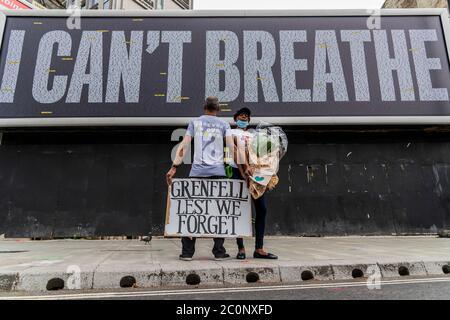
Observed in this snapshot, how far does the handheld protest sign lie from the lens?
4469 mm

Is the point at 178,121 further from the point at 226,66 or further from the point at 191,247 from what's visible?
the point at 191,247

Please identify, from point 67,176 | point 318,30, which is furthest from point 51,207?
point 318,30

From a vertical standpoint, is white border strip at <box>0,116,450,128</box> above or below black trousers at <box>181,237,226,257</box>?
above

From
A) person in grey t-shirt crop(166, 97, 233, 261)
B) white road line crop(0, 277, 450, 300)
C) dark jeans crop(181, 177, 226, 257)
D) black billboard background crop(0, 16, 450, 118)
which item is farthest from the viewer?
black billboard background crop(0, 16, 450, 118)

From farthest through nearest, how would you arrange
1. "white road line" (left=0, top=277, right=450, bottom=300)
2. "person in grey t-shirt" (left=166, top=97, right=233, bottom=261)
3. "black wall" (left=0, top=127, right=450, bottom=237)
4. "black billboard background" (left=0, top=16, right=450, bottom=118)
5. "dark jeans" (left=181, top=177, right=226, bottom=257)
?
"black billboard background" (left=0, top=16, right=450, bottom=118) → "black wall" (left=0, top=127, right=450, bottom=237) → "person in grey t-shirt" (left=166, top=97, right=233, bottom=261) → "dark jeans" (left=181, top=177, right=226, bottom=257) → "white road line" (left=0, top=277, right=450, bottom=300)

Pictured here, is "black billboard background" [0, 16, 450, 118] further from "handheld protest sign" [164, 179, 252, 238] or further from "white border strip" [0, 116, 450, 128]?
"handheld protest sign" [164, 179, 252, 238]

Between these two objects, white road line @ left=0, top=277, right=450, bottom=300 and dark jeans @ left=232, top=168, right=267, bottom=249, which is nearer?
white road line @ left=0, top=277, right=450, bottom=300

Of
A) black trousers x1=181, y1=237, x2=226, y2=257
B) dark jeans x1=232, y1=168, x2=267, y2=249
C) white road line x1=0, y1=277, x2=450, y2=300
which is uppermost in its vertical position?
dark jeans x1=232, y1=168, x2=267, y2=249

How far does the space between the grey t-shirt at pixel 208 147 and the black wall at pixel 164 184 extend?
4346 mm

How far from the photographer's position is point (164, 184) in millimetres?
8836

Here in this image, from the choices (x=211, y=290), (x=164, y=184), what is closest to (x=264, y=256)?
(x=211, y=290)

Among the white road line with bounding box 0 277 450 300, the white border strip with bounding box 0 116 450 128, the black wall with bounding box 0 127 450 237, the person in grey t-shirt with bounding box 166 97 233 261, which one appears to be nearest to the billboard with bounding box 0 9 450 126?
the white border strip with bounding box 0 116 450 128

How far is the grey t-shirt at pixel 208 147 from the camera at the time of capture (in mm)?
4465

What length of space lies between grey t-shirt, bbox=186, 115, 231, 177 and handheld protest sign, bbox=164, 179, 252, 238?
145 millimetres
